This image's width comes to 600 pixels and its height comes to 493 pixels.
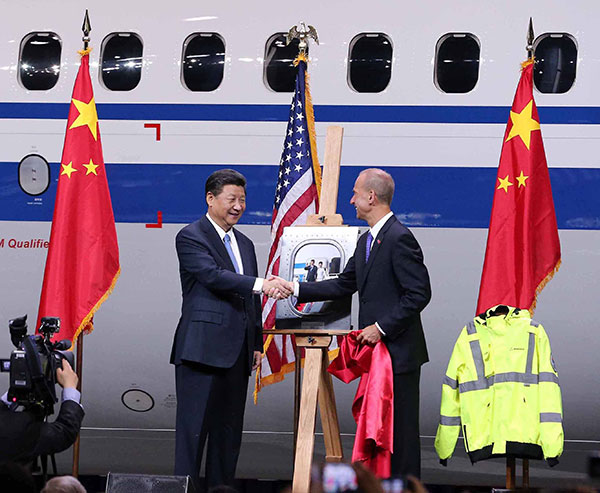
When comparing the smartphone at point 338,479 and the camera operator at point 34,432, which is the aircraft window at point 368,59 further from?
the smartphone at point 338,479

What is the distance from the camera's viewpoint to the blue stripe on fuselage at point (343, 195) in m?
8.07

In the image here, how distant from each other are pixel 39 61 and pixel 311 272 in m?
3.10

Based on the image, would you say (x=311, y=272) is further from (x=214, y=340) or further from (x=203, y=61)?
(x=203, y=61)

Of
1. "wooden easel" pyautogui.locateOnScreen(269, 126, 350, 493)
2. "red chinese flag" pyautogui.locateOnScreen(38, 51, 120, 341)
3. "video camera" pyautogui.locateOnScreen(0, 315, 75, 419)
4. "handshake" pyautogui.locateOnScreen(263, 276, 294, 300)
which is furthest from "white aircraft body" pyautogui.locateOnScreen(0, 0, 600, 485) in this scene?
"video camera" pyautogui.locateOnScreen(0, 315, 75, 419)

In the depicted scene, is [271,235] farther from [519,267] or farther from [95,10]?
[95,10]

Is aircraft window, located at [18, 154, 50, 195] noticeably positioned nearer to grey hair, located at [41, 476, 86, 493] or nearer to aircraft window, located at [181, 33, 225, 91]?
aircraft window, located at [181, 33, 225, 91]

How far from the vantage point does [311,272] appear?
22.3 ft

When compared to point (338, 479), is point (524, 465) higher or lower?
lower

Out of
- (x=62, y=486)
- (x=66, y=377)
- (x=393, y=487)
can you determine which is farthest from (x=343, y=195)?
(x=393, y=487)

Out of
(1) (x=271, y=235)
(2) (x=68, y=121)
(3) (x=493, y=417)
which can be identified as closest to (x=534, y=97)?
(1) (x=271, y=235)

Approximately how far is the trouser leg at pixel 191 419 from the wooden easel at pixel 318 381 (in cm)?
54

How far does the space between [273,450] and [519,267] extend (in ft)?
13.9

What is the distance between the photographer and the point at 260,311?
700cm

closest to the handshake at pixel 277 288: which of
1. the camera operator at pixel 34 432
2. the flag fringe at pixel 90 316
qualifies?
the flag fringe at pixel 90 316
